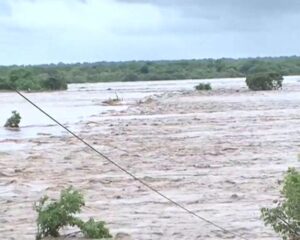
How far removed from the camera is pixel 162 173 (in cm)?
1905

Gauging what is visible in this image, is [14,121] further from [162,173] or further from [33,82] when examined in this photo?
[33,82]

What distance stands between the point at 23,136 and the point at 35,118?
45.5 ft

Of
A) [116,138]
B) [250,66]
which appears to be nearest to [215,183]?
[116,138]

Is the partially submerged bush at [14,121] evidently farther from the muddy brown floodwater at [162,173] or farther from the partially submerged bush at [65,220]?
the partially submerged bush at [65,220]

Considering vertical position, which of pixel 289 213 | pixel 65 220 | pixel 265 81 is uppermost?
pixel 289 213

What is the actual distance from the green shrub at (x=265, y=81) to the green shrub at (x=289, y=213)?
59808 mm

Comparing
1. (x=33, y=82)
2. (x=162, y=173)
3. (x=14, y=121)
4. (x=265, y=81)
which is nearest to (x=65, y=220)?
(x=162, y=173)

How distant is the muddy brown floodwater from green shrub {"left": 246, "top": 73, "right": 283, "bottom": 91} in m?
33.1

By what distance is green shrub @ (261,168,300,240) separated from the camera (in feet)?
29.9

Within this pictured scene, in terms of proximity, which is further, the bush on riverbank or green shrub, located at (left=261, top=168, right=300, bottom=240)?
the bush on riverbank

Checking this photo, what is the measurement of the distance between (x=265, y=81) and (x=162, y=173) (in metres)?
51.8

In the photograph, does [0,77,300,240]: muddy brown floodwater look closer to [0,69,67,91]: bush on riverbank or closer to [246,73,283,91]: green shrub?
[246,73,283,91]: green shrub

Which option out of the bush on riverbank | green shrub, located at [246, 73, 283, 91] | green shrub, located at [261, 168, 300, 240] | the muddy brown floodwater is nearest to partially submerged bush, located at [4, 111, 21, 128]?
the muddy brown floodwater

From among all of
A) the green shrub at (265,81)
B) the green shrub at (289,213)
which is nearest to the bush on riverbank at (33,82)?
the green shrub at (265,81)
